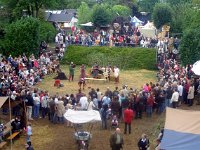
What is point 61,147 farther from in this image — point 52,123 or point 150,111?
point 150,111

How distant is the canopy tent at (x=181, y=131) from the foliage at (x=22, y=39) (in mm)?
20347

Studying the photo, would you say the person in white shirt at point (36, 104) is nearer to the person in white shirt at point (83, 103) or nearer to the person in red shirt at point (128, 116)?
the person in white shirt at point (83, 103)

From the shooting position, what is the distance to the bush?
36969mm

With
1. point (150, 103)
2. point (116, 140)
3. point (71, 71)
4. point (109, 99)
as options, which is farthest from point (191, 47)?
point (116, 140)

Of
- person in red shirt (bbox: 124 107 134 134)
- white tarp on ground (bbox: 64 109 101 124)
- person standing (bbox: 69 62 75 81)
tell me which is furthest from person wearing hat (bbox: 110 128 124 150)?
person standing (bbox: 69 62 75 81)

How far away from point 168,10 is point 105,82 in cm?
2022

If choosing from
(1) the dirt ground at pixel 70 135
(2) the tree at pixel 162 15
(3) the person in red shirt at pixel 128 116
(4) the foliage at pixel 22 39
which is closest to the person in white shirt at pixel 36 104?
(1) the dirt ground at pixel 70 135

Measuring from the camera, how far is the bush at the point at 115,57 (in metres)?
37.0

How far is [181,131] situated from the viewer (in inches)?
603

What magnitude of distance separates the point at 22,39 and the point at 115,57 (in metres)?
7.43

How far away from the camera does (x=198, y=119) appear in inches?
618

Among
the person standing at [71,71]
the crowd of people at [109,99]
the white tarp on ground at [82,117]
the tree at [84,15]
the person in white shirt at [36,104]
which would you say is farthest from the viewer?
the tree at [84,15]

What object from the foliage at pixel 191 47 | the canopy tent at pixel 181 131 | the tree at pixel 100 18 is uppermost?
the tree at pixel 100 18

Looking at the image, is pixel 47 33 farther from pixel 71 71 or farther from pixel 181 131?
pixel 181 131
